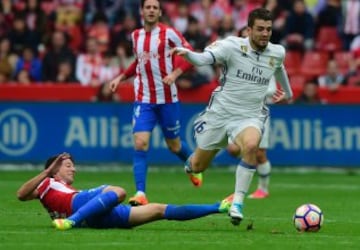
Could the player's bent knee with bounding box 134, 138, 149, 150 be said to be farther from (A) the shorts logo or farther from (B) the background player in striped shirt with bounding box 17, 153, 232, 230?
(A) the shorts logo

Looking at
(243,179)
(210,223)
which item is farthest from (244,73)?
(210,223)

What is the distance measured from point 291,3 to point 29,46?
558 cm

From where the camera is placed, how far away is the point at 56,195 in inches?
459

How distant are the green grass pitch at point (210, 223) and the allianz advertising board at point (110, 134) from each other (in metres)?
1.17

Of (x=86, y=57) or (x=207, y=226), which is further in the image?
(x=86, y=57)

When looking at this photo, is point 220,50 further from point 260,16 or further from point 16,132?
point 16,132

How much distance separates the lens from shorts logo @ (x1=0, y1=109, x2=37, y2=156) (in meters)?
21.6

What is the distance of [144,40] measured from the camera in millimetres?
15844

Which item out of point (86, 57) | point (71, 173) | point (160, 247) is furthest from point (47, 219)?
point (86, 57)

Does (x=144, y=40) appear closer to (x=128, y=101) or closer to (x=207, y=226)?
(x=207, y=226)

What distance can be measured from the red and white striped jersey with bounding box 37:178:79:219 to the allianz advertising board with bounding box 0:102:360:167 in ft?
32.2

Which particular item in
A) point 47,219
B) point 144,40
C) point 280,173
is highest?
point 144,40

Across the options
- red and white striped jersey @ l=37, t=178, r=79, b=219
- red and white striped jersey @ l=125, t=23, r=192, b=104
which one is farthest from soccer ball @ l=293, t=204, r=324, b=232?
red and white striped jersey @ l=125, t=23, r=192, b=104

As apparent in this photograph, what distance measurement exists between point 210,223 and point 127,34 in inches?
513
